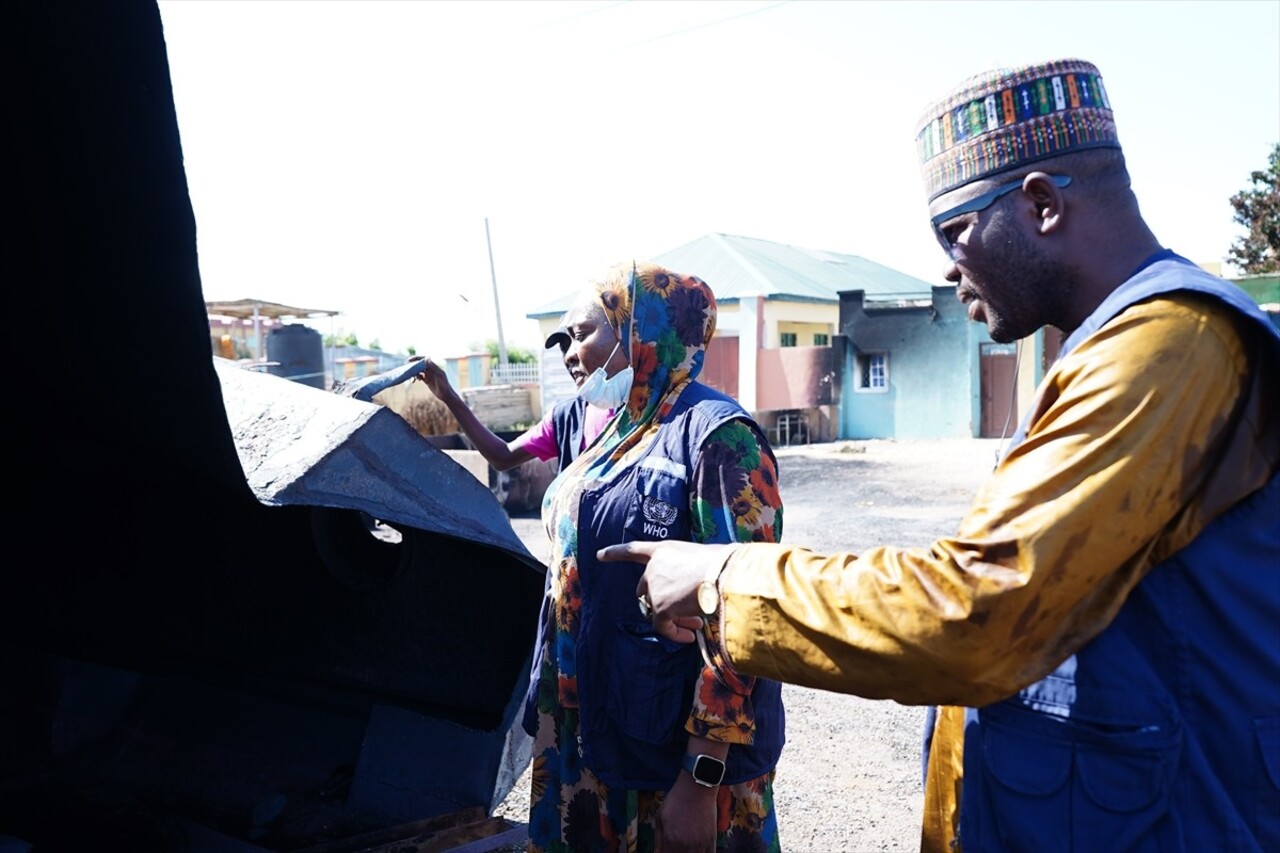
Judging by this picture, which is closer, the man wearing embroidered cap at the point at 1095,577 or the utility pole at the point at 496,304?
the man wearing embroidered cap at the point at 1095,577

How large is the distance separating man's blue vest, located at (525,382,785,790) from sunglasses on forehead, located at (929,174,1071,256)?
0.90m

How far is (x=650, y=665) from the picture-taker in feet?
7.28

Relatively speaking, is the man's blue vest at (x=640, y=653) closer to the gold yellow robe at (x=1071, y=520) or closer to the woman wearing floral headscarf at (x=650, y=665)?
the woman wearing floral headscarf at (x=650, y=665)

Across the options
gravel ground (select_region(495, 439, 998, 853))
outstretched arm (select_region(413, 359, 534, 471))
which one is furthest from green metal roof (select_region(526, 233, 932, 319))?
outstretched arm (select_region(413, 359, 534, 471))

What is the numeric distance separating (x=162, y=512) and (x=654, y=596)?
2.36 metres

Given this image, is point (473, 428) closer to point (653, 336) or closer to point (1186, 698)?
point (653, 336)

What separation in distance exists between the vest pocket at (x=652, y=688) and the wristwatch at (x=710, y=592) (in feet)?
2.82

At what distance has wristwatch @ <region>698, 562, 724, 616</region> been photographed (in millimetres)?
1364

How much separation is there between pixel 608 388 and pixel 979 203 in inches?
57.7

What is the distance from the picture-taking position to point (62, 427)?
2.96 m

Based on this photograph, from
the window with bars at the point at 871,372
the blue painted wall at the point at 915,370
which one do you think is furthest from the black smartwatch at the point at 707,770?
the window with bars at the point at 871,372

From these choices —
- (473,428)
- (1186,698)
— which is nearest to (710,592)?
(1186,698)

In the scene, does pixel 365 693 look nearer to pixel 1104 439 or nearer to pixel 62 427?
pixel 62 427

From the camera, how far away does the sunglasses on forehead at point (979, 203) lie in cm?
135
